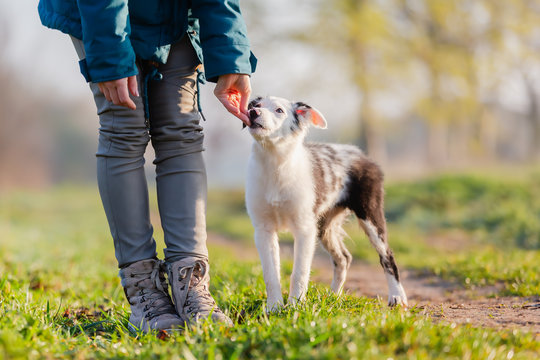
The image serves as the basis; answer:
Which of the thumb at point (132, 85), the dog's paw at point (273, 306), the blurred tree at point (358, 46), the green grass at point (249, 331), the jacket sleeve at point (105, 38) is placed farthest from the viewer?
the blurred tree at point (358, 46)

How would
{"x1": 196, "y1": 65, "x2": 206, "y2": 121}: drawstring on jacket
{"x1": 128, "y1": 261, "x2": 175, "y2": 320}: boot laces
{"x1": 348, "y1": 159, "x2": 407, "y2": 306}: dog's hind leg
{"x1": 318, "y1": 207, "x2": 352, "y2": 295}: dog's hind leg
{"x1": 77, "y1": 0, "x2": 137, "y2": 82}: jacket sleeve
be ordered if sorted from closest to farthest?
1. {"x1": 77, "y1": 0, "x2": 137, "y2": 82}: jacket sleeve
2. {"x1": 128, "y1": 261, "x2": 175, "y2": 320}: boot laces
3. {"x1": 196, "y1": 65, "x2": 206, "y2": 121}: drawstring on jacket
4. {"x1": 348, "y1": 159, "x2": 407, "y2": 306}: dog's hind leg
5. {"x1": 318, "y1": 207, "x2": 352, "y2": 295}: dog's hind leg

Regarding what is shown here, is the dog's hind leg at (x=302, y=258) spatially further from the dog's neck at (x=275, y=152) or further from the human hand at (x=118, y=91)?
the human hand at (x=118, y=91)

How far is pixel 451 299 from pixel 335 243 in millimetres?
1024

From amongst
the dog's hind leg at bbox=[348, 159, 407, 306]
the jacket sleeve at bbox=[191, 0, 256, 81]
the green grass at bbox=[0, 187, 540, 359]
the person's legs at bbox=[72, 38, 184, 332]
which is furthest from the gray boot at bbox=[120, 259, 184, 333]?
the dog's hind leg at bbox=[348, 159, 407, 306]

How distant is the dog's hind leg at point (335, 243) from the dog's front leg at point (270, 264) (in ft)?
2.16

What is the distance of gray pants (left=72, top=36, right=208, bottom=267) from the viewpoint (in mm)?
2881

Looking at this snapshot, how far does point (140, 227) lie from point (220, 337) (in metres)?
0.95

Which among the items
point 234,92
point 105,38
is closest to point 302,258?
point 234,92

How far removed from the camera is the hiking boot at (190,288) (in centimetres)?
285

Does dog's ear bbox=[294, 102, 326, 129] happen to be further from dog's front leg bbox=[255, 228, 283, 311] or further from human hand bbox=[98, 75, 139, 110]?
human hand bbox=[98, 75, 139, 110]

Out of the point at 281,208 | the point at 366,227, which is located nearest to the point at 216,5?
the point at 281,208

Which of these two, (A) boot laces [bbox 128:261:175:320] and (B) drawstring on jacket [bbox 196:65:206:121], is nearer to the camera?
(A) boot laces [bbox 128:261:175:320]

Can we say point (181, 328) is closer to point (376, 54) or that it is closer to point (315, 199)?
point (315, 199)

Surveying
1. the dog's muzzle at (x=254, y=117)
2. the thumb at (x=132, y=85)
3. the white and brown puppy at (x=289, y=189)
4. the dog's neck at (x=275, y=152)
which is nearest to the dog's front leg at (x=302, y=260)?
the white and brown puppy at (x=289, y=189)
